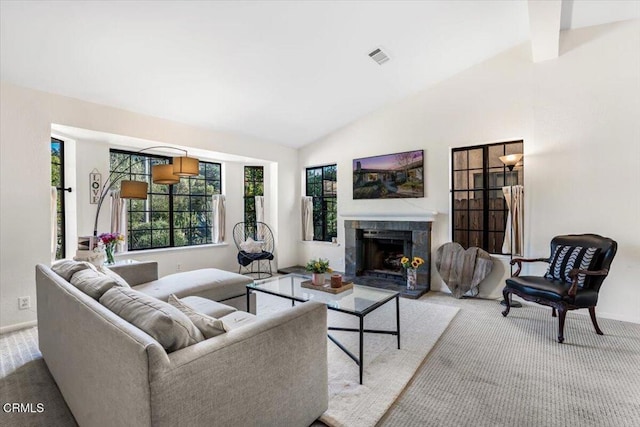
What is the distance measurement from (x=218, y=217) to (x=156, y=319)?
4864 mm

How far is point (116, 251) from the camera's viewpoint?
475 cm

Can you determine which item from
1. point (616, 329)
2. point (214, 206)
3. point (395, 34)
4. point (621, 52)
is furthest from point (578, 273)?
point (214, 206)

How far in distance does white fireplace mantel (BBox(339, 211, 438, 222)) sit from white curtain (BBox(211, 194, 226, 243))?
233 cm

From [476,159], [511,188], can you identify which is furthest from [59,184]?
[511,188]

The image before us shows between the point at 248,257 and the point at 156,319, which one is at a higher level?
the point at 156,319

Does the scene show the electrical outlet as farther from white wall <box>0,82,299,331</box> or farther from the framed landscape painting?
the framed landscape painting

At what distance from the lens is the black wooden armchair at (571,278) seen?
3041mm

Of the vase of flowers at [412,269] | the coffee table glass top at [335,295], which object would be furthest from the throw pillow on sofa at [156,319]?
the vase of flowers at [412,269]

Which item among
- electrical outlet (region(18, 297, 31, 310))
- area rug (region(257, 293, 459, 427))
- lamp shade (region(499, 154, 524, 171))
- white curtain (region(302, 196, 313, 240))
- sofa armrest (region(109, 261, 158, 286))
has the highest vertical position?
lamp shade (region(499, 154, 524, 171))

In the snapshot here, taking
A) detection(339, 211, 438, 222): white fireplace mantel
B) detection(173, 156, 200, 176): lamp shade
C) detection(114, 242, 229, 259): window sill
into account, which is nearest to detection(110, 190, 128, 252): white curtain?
detection(114, 242, 229, 259): window sill

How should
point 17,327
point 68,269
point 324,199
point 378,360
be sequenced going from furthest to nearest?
point 324,199
point 17,327
point 378,360
point 68,269

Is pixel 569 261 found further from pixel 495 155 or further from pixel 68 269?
pixel 68 269

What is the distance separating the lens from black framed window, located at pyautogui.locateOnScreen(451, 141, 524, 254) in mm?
4520

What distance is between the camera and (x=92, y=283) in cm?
194
